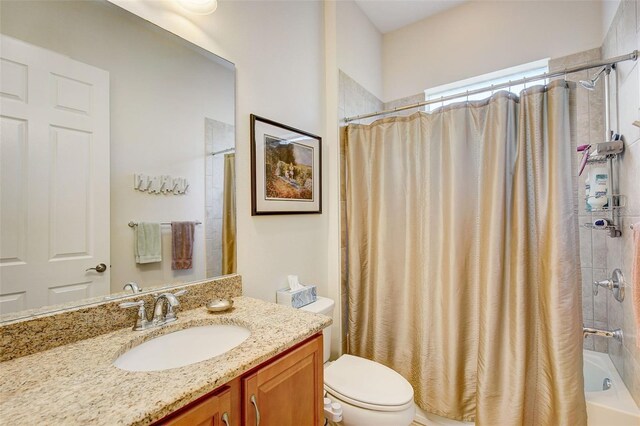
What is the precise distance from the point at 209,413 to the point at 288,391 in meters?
0.31

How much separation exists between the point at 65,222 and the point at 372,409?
4.60ft

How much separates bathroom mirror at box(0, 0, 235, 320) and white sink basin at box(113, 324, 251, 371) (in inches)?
8.8

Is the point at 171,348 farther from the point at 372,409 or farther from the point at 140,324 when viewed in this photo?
the point at 372,409

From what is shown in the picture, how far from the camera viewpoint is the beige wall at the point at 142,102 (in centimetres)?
90

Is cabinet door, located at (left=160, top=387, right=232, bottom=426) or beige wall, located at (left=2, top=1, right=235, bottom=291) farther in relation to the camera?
beige wall, located at (left=2, top=1, right=235, bottom=291)

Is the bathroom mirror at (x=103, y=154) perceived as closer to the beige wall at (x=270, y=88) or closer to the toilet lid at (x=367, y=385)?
the beige wall at (x=270, y=88)

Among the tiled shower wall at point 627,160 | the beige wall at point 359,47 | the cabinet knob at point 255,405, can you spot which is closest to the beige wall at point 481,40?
the beige wall at point 359,47

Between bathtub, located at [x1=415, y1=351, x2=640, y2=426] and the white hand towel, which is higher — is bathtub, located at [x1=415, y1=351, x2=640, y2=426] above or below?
below

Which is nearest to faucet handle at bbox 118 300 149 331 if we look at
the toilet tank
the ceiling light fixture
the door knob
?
the door knob

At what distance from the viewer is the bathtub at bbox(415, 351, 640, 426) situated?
1291mm

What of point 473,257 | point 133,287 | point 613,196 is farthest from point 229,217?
point 613,196

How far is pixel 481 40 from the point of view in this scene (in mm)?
2238

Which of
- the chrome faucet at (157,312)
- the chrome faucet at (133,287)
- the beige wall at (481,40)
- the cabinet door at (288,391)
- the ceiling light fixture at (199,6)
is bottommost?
the cabinet door at (288,391)

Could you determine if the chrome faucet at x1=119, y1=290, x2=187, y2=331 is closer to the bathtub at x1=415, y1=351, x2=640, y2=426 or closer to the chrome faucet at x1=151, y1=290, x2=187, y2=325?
the chrome faucet at x1=151, y1=290, x2=187, y2=325
